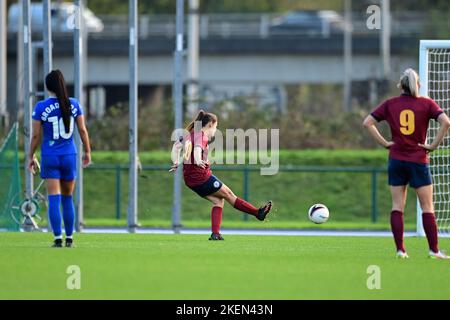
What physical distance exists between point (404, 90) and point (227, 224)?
15083 mm

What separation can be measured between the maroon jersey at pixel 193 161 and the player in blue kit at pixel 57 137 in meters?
1.98

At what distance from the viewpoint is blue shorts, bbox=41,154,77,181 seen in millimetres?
15094

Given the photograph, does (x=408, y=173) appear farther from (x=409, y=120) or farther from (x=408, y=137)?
(x=409, y=120)

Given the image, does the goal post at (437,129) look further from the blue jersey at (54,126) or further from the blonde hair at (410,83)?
the blue jersey at (54,126)

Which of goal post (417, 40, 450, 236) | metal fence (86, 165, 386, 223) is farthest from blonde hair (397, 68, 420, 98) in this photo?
metal fence (86, 165, 386, 223)

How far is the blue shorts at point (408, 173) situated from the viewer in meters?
14.5

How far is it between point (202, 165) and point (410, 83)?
12.6 feet

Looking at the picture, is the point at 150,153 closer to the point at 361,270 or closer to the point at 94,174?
the point at 94,174

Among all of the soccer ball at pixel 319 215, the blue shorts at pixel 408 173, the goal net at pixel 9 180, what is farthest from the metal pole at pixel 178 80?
the blue shorts at pixel 408 173

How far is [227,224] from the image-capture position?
29.2 meters

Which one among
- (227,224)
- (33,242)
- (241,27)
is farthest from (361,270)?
(241,27)

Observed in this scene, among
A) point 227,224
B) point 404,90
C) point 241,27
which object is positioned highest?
point 241,27

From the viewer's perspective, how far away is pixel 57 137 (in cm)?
1509
